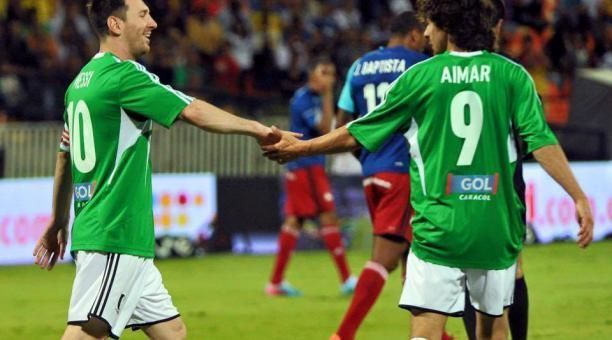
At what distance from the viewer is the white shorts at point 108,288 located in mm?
6465

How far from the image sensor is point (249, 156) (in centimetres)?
1970

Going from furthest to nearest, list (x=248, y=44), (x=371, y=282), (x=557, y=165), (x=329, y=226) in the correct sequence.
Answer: (x=248, y=44)
(x=329, y=226)
(x=371, y=282)
(x=557, y=165)

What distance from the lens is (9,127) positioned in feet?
61.3

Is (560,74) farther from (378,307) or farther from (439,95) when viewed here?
(439,95)

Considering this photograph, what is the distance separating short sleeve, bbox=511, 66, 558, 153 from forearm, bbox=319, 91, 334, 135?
7.09 meters

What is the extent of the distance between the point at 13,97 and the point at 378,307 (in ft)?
28.5

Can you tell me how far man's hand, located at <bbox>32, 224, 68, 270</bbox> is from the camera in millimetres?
7059

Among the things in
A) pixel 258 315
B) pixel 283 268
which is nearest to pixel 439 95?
pixel 258 315

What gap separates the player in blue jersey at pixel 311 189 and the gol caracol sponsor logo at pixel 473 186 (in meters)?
7.11

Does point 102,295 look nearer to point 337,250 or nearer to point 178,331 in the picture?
point 178,331

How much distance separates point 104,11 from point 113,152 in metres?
0.68

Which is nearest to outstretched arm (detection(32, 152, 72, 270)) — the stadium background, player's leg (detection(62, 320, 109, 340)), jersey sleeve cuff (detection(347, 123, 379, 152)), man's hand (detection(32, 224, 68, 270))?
man's hand (detection(32, 224, 68, 270))

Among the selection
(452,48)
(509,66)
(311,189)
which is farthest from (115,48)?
(311,189)

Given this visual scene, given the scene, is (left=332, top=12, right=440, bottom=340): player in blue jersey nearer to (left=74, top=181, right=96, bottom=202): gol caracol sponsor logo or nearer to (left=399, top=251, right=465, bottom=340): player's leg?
(left=399, top=251, right=465, bottom=340): player's leg
